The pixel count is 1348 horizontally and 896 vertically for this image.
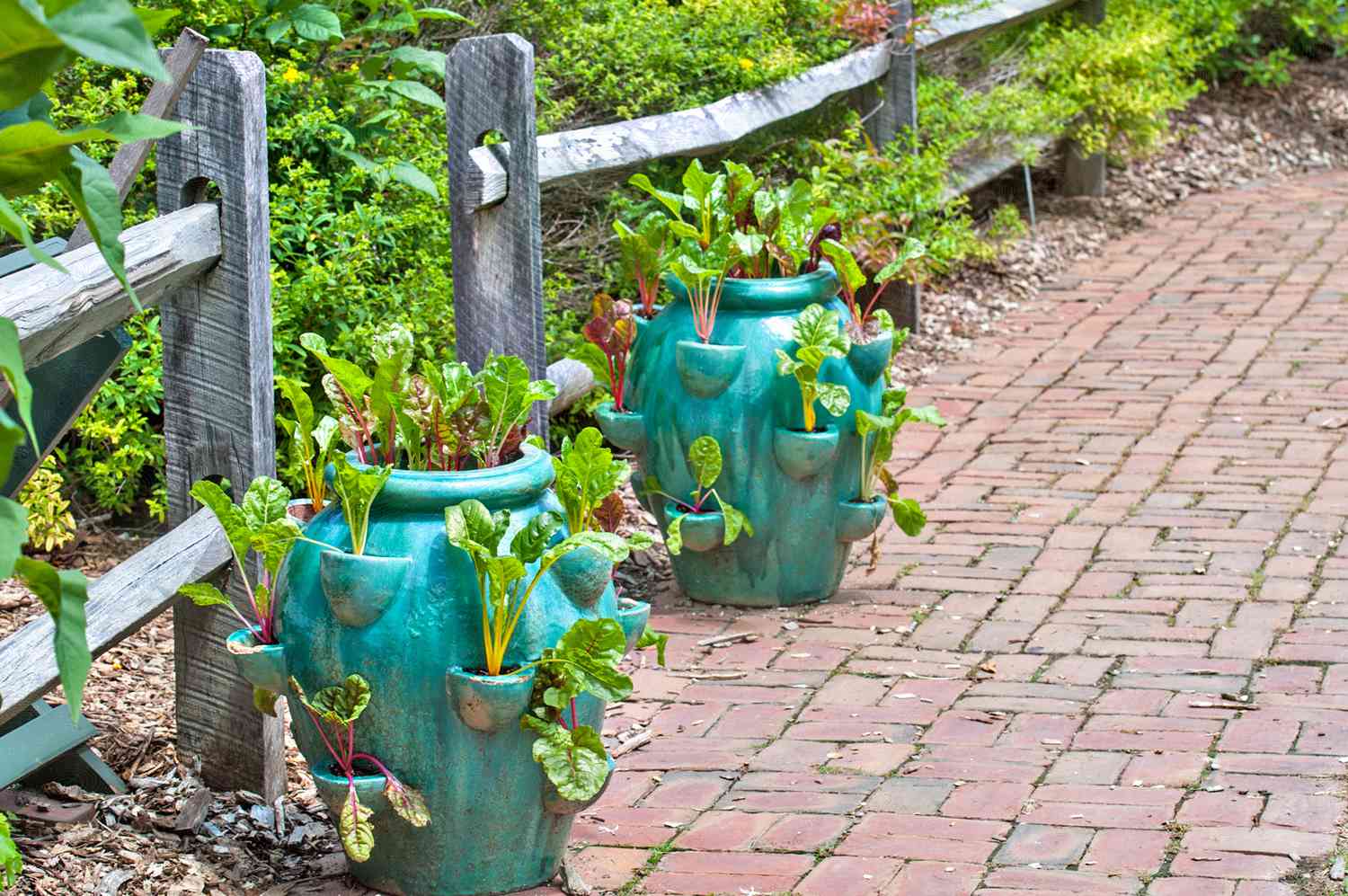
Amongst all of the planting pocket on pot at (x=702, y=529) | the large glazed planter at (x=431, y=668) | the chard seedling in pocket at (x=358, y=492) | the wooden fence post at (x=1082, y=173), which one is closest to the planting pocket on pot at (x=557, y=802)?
the large glazed planter at (x=431, y=668)

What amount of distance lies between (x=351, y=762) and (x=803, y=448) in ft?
5.29

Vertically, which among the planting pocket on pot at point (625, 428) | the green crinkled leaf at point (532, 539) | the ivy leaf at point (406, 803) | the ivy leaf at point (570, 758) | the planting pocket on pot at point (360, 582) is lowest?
the ivy leaf at point (406, 803)

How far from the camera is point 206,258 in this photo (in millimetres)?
2973

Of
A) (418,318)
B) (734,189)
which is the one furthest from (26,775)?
(734,189)

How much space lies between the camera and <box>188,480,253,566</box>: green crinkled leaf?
272cm

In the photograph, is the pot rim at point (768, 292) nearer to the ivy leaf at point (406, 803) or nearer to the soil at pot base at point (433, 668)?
the soil at pot base at point (433, 668)

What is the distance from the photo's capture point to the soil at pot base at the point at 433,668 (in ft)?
8.89

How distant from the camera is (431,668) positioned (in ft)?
8.87

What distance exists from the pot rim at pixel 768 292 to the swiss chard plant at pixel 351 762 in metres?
1.69

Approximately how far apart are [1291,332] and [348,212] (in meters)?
3.95

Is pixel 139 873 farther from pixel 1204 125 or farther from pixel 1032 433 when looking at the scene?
pixel 1204 125

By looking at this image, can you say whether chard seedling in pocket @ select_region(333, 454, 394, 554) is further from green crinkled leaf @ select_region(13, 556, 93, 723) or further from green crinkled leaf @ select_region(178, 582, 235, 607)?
green crinkled leaf @ select_region(13, 556, 93, 723)

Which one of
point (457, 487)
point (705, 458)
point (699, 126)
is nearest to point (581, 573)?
point (457, 487)

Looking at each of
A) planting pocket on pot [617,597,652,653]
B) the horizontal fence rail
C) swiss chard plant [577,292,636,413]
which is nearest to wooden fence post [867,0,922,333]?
the horizontal fence rail
